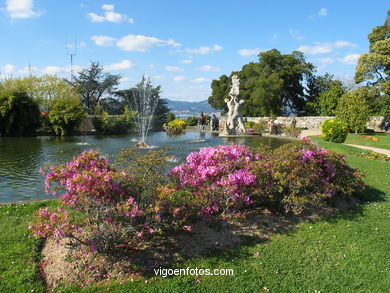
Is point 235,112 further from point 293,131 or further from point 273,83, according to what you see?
point 273,83

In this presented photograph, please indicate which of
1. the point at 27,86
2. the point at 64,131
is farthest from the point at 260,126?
the point at 27,86

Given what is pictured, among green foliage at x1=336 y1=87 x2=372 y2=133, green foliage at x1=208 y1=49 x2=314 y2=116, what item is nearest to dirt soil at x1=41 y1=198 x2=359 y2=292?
green foliage at x1=336 y1=87 x2=372 y2=133

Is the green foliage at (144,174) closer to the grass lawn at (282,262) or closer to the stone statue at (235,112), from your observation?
the grass lawn at (282,262)

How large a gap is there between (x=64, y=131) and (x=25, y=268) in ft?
79.9

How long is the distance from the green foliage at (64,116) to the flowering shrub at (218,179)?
22928mm

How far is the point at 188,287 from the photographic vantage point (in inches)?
150

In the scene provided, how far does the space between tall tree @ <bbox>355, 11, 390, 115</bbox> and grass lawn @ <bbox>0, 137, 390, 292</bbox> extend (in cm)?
3303

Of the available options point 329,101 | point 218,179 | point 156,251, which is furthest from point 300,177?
point 329,101

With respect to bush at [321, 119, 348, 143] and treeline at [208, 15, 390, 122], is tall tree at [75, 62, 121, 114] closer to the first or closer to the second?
treeline at [208, 15, 390, 122]

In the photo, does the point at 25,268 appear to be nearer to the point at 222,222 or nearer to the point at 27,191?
the point at 222,222

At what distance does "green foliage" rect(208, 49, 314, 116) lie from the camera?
1564 inches

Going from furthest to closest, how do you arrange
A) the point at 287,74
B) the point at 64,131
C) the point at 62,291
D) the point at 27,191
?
the point at 287,74, the point at 64,131, the point at 27,191, the point at 62,291

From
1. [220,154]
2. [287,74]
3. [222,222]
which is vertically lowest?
[222,222]

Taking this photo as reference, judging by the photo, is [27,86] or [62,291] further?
[27,86]
